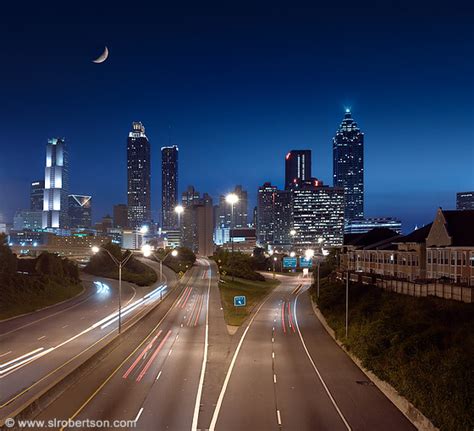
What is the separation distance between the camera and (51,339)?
41500mm

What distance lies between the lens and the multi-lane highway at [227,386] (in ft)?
73.1

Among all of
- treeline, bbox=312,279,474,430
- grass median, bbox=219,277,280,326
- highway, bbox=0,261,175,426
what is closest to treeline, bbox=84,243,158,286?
grass median, bbox=219,277,280,326

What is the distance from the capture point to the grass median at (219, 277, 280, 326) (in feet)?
186

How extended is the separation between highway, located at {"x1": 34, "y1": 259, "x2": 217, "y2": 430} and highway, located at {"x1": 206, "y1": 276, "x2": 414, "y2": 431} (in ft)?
6.23

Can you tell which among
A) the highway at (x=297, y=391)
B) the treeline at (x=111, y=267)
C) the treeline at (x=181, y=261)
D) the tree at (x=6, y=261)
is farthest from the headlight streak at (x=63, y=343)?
the treeline at (x=181, y=261)

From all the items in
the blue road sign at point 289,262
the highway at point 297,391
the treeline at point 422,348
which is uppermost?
the blue road sign at point 289,262

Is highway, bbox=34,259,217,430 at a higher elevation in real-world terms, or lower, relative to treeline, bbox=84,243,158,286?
lower

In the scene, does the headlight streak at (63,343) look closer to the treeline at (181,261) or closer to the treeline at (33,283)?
the treeline at (33,283)

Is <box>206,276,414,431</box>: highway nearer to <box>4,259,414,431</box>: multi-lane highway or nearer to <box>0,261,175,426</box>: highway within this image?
<box>4,259,414,431</box>: multi-lane highway

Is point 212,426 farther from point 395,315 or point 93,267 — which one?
point 93,267

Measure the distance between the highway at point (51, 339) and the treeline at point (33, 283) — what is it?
1999 millimetres

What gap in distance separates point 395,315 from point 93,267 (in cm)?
9644

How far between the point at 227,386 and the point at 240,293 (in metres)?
53.9

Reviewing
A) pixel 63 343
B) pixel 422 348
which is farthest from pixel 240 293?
pixel 422 348
